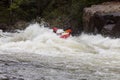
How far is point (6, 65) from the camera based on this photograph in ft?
34.2

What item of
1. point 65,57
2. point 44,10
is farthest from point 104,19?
point 44,10

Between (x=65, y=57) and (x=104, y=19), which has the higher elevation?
(x=104, y=19)

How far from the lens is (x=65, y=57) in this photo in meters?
12.2

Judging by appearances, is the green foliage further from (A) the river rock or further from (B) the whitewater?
(B) the whitewater

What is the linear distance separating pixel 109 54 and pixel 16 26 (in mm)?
18627

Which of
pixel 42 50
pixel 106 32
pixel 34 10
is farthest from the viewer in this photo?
pixel 34 10

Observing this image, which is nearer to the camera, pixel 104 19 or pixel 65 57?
pixel 65 57

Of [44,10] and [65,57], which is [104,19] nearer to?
[65,57]

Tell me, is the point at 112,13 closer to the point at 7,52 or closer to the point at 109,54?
the point at 109,54

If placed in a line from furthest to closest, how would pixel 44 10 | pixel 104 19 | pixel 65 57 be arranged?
pixel 44 10, pixel 104 19, pixel 65 57

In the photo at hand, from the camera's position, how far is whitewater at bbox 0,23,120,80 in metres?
9.26

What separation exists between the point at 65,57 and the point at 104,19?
271 inches

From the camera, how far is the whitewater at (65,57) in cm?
926

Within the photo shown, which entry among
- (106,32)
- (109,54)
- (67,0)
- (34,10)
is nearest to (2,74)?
(109,54)
